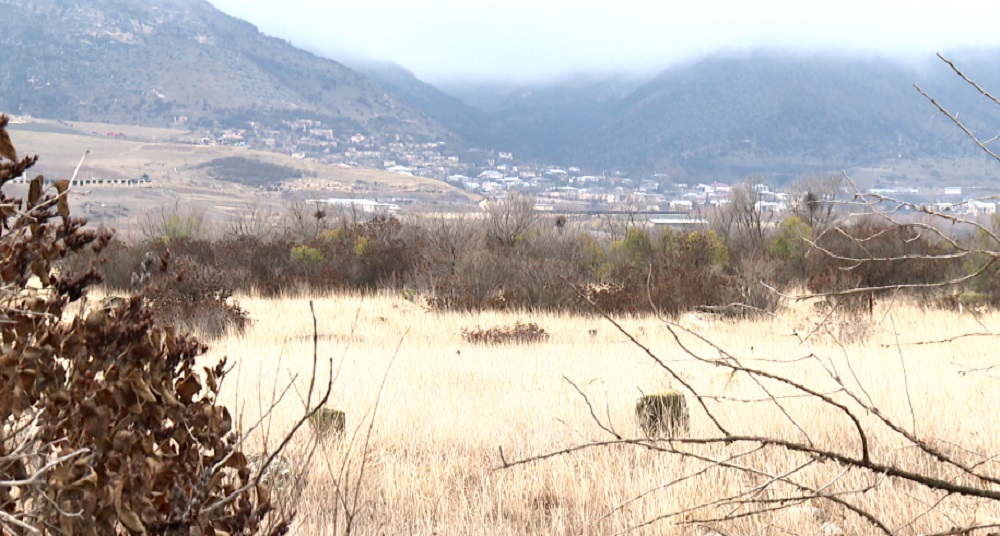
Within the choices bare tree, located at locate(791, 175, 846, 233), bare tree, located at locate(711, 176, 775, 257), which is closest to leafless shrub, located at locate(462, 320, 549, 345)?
bare tree, located at locate(711, 176, 775, 257)

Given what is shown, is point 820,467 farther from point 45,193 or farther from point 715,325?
point 715,325

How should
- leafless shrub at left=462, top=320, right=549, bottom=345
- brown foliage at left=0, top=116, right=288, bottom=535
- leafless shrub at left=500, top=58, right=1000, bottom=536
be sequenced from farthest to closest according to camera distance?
leafless shrub at left=462, top=320, right=549, bottom=345, leafless shrub at left=500, top=58, right=1000, bottom=536, brown foliage at left=0, top=116, right=288, bottom=535

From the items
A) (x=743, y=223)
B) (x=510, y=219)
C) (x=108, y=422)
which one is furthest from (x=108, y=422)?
(x=743, y=223)

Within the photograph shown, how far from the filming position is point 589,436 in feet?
17.0

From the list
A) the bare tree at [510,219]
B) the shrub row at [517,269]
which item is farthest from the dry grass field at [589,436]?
the bare tree at [510,219]

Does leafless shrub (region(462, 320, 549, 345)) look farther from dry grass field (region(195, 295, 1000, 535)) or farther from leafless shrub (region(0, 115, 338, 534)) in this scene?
leafless shrub (region(0, 115, 338, 534))

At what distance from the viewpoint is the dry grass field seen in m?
3.55

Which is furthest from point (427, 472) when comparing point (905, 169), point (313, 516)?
point (905, 169)

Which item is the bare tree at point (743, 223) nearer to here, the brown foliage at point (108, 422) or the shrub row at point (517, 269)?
the shrub row at point (517, 269)

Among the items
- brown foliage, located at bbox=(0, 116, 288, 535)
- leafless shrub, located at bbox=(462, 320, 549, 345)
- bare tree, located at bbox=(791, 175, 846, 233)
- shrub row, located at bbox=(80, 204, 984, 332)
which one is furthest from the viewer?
bare tree, located at bbox=(791, 175, 846, 233)

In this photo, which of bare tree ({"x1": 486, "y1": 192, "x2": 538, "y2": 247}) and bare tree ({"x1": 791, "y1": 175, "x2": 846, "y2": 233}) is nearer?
bare tree ({"x1": 486, "y1": 192, "x2": 538, "y2": 247})

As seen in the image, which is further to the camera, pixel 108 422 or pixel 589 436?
pixel 589 436

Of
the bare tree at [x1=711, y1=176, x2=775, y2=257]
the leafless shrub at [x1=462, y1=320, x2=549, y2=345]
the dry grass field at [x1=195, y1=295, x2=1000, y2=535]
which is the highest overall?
the bare tree at [x1=711, y1=176, x2=775, y2=257]

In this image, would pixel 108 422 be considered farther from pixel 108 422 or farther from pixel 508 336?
pixel 508 336
